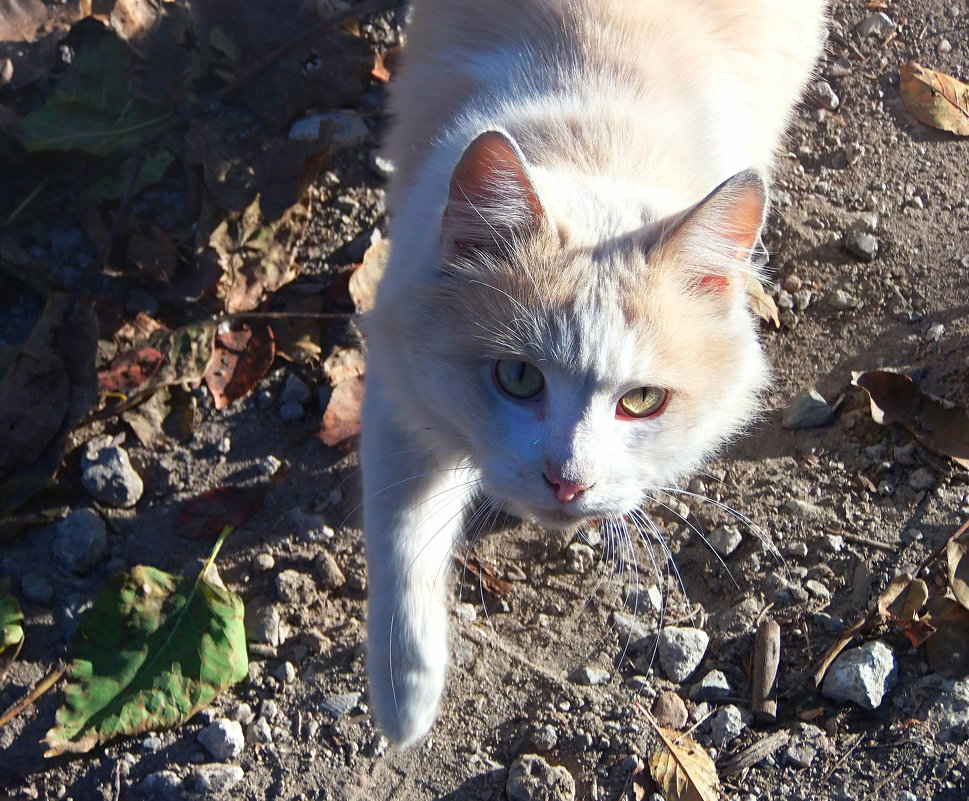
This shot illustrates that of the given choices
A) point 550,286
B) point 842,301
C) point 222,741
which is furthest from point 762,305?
point 222,741

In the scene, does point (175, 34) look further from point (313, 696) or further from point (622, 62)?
point (313, 696)

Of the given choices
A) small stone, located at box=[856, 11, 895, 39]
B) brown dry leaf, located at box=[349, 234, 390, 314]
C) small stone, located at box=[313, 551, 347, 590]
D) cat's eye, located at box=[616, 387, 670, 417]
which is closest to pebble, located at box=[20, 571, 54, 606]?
small stone, located at box=[313, 551, 347, 590]

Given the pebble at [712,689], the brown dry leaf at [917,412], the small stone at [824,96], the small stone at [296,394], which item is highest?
the small stone at [824,96]

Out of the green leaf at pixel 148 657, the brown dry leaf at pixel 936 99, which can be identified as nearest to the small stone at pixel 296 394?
the green leaf at pixel 148 657

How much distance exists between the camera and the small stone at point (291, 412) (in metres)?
2.68

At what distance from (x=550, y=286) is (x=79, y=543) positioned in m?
1.50

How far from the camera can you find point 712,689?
7.09ft

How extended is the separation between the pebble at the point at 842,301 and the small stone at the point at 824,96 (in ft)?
2.84

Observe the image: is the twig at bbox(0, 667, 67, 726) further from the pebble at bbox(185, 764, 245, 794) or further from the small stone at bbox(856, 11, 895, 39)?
the small stone at bbox(856, 11, 895, 39)

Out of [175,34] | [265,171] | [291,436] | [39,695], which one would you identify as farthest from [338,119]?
[39,695]

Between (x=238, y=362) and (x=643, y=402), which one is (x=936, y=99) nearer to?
(x=643, y=402)

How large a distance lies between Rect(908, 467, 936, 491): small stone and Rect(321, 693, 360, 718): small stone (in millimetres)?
1588

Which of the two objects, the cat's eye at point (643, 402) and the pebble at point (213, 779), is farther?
the pebble at point (213, 779)

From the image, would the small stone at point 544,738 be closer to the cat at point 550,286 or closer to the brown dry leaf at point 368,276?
the cat at point 550,286
